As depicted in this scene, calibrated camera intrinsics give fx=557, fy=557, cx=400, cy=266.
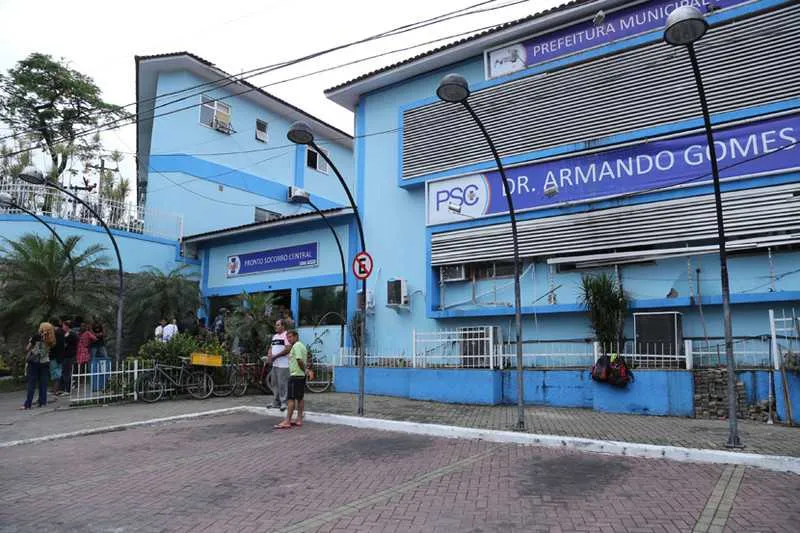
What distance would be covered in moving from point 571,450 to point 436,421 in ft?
8.27

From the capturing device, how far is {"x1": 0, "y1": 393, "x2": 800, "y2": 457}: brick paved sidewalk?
7438 mm

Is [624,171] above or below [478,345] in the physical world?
above

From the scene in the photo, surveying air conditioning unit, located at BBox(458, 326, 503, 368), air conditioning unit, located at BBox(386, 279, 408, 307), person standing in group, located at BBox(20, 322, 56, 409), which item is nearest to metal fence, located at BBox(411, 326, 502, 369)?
air conditioning unit, located at BBox(458, 326, 503, 368)

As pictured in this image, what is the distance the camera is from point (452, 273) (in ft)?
44.7

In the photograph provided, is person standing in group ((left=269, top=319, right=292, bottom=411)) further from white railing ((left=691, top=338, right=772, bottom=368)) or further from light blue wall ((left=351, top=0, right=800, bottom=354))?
white railing ((left=691, top=338, right=772, bottom=368))

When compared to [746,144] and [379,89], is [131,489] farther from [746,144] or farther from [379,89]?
[379,89]

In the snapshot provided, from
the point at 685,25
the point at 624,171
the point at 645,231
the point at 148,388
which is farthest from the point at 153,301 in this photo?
the point at 685,25

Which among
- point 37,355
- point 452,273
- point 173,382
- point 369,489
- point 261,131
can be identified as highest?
point 261,131

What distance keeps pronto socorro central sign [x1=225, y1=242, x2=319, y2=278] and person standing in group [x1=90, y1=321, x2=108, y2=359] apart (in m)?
4.95

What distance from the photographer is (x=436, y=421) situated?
906 centimetres

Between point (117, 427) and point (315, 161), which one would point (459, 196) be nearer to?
point (117, 427)

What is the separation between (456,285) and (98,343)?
9.07 m

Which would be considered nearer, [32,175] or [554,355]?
[554,355]

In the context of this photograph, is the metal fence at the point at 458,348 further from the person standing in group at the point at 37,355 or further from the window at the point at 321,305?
the person standing in group at the point at 37,355
